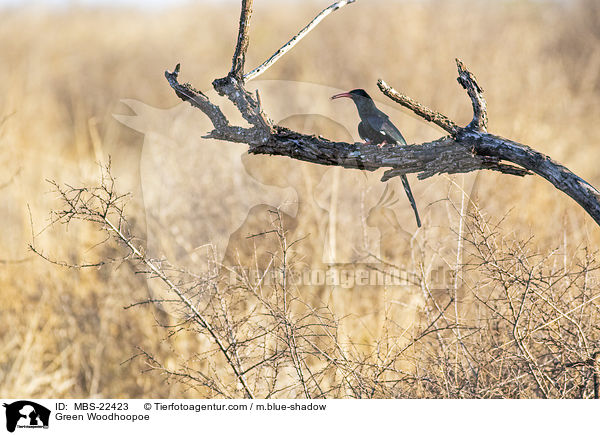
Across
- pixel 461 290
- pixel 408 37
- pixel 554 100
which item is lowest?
pixel 461 290

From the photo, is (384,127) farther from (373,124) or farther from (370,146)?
(370,146)

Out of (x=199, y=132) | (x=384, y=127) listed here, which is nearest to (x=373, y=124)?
(x=384, y=127)

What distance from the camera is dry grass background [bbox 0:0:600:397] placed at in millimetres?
5402

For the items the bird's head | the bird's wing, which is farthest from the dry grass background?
the bird's head

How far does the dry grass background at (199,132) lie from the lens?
213 inches

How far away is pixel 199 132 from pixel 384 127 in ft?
10.7

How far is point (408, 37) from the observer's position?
939cm

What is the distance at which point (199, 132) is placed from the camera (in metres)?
6.13

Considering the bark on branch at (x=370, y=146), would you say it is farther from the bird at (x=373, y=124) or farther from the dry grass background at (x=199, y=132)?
the dry grass background at (x=199, y=132)

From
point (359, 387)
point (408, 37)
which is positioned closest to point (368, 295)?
point (359, 387)
